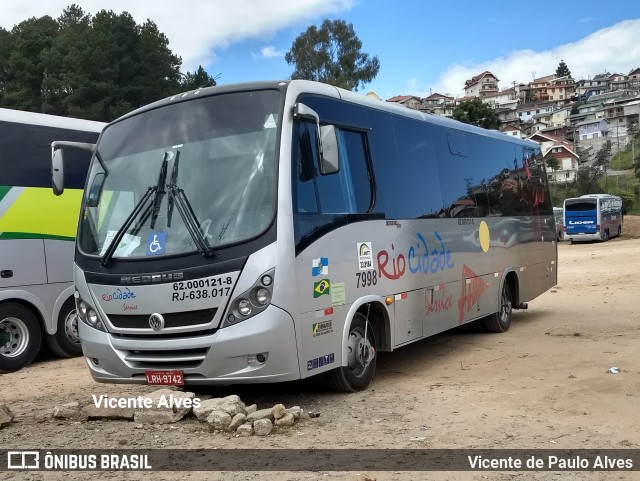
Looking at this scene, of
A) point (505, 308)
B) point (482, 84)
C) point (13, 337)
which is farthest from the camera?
point (482, 84)

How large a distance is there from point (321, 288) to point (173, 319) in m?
1.43

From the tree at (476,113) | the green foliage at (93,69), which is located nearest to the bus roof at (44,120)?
the green foliage at (93,69)

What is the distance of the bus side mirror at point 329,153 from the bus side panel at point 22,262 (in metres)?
5.38

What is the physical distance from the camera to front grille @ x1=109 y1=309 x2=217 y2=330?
6180 mm

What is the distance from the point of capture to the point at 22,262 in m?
9.80

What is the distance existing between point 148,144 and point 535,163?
9.72 meters

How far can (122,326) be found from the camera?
21.6 ft

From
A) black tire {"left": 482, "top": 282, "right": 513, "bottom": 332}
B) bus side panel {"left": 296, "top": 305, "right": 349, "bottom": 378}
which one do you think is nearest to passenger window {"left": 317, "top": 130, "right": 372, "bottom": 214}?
bus side panel {"left": 296, "top": 305, "right": 349, "bottom": 378}

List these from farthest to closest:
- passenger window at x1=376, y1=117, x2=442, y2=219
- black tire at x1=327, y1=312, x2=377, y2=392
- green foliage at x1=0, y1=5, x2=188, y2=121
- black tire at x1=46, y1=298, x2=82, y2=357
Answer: green foliage at x1=0, y1=5, x2=188, y2=121 → black tire at x1=46, y1=298, x2=82, y2=357 → passenger window at x1=376, y1=117, x2=442, y2=219 → black tire at x1=327, y1=312, x2=377, y2=392

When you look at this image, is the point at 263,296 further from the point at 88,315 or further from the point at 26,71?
the point at 26,71

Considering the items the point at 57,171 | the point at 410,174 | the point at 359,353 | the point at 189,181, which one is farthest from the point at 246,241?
the point at 410,174

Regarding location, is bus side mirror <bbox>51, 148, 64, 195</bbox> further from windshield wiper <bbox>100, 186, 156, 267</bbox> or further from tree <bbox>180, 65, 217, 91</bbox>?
tree <bbox>180, 65, 217, 91</bbox>

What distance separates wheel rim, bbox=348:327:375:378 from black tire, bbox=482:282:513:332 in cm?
476

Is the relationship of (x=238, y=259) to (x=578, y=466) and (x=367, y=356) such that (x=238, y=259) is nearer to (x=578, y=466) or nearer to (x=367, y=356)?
(x=367, y=356)
